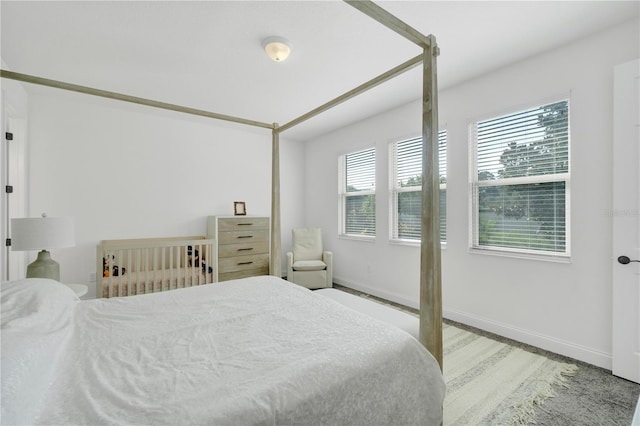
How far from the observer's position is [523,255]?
2.61 meters

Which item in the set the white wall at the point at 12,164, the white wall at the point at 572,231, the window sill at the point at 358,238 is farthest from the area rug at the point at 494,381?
the white wall at the point at 12,164

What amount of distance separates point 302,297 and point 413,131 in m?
2.71

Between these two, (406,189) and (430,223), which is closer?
(430,223)

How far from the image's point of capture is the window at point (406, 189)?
365cm

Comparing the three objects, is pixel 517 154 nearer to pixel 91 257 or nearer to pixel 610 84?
pixel 610 84

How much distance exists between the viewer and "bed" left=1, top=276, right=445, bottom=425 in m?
0.79

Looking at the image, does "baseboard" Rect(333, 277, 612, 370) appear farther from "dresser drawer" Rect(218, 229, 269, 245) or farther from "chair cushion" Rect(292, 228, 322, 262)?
"dresser drawer" Rect(218, 229, 269, 245)

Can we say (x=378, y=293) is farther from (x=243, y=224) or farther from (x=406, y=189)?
(x=243, y=224)

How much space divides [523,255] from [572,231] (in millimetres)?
423

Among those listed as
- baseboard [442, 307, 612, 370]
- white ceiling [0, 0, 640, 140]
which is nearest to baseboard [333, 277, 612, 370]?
baseboard [442, 307, 612, 370]

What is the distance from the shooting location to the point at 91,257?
3.55 meters

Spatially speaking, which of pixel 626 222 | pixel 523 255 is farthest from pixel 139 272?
pixel 626 222

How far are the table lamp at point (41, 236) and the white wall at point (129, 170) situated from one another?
1.47 meters

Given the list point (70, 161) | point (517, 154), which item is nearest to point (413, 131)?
point (517, 154)
